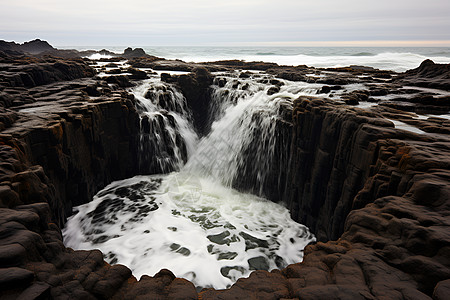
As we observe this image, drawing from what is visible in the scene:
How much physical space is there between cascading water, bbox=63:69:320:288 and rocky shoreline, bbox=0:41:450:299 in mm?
999

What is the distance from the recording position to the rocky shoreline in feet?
12.9

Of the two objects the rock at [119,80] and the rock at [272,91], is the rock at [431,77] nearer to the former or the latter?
the rock at [272,91]

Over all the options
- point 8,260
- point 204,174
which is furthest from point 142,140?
point 8,260

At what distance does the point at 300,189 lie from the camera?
11.6 meters

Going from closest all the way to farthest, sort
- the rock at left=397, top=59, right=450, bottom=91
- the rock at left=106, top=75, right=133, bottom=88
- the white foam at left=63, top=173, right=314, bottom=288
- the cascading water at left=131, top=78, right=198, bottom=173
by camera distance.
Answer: the white foam at left=63, top=173, right=314, bottom=288 → the cascading water at left=131, top=78, right=198, bottom=173 → the rock at left=397, top=59, right=450, bottom=91 → the rock at left=106, top=75, right=133, bottom=88

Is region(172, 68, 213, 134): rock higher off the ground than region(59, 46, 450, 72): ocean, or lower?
lower

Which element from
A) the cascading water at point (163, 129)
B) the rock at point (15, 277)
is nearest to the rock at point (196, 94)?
the cascading water at point (163, 129)

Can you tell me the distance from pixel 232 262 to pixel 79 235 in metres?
6.80

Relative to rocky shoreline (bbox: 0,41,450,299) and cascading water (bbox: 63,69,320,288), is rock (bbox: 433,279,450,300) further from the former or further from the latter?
cascading water (bbox: 63,69,320,288)

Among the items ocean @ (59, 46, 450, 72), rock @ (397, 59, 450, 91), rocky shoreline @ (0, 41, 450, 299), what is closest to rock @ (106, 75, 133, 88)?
rocky shoreline @ (0, 41, 450, 299)

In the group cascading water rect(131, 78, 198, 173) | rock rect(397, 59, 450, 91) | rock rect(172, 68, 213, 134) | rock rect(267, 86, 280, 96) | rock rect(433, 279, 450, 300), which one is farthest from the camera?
rock rect(172, 68, 213, 134)

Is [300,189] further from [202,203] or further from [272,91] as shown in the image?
[272,91]

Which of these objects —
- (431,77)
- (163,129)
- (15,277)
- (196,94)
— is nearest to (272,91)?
(196,94)

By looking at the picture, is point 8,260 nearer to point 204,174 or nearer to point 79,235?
point 79,235
